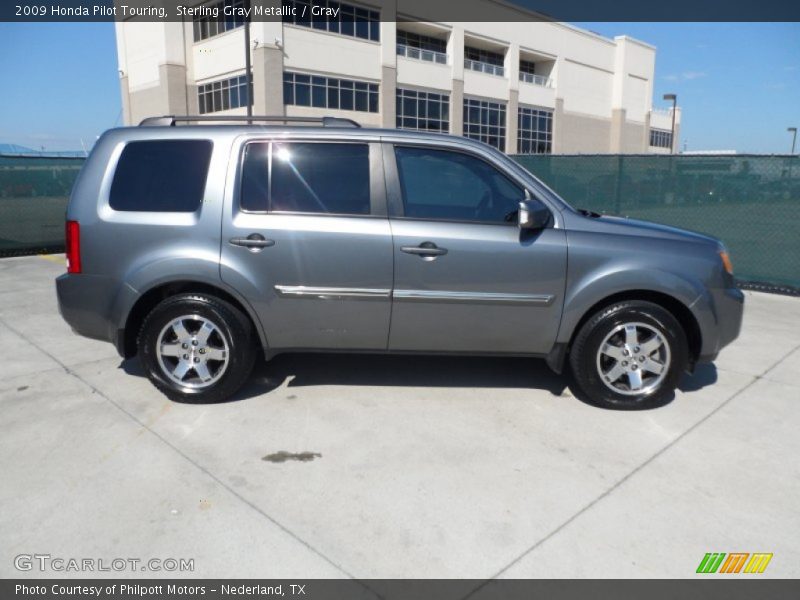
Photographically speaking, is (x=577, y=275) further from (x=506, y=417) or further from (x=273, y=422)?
(x=273, y=422)

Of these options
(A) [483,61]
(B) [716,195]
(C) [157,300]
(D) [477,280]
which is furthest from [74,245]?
(A) [483,61]

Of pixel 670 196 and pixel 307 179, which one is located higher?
pixel 307 179

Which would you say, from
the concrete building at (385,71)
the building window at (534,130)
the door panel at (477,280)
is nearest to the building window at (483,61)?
the concrete building at (385,71)

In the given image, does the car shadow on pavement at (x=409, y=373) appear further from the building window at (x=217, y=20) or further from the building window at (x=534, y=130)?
the building window at (x=534, y=130)

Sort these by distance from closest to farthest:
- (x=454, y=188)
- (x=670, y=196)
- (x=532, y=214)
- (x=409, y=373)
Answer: (x=532, y=214), (x=454, y=188), (x=409, y=373), (x=670, y=196)

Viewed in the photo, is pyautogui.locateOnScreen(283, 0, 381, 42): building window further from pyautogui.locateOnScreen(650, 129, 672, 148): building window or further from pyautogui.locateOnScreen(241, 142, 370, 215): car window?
pyautogui.locateOnScreen(650, 129, 672, 148): building window

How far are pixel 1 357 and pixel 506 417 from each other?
4.50 metres

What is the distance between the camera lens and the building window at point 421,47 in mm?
42281

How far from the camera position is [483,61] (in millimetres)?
50156

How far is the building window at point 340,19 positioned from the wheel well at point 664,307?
35013 mm

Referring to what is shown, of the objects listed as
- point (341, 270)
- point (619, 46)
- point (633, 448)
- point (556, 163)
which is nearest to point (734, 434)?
point (633, 448)

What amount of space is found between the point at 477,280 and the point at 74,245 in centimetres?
282
